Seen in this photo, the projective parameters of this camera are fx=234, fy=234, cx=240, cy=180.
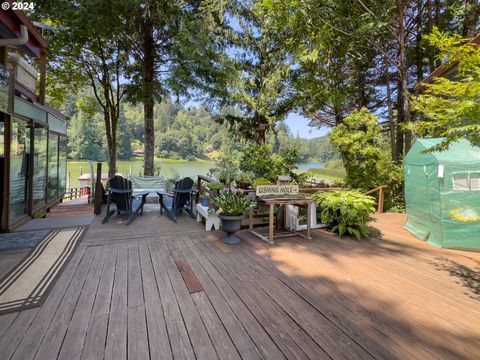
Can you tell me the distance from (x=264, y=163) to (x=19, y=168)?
5299 millimetres

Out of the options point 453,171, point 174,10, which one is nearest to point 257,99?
point 174,10

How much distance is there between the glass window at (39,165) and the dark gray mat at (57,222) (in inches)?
14.8

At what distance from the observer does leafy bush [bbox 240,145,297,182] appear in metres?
6.61

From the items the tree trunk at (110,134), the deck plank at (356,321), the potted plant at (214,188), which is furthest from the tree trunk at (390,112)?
the tree trunk at (110,134)

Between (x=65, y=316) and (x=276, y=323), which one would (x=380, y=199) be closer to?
(x=276, y=323)

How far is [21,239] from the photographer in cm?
386

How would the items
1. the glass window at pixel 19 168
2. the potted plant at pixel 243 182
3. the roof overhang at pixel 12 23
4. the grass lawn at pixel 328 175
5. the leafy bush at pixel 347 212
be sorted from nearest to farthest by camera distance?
the roof overhang at pixel 12 23, the glass window at pixel 19 168, the leafy bush at pixel 347 212, the potted plant at pixel 243 182, the grass lawn at pixel 328 175

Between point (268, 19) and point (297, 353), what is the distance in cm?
1067

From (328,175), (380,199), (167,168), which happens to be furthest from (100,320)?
(167,168)

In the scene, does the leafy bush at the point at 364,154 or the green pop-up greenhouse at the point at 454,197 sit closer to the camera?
the green pop-up greenhouse at the point at 454,197

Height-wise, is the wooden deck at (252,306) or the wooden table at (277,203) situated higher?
the wooden table at (277,203)

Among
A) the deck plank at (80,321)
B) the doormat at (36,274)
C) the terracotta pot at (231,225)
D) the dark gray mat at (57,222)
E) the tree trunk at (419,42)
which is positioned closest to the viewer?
the deck plank at (80,321)

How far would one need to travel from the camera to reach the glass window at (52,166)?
5.92 meters

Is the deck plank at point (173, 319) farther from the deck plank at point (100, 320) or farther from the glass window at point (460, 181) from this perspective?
the glass window at point (460, 181)
